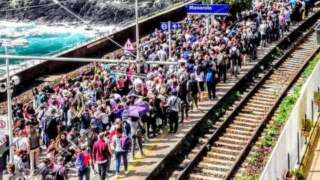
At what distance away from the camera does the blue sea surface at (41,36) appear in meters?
75.4

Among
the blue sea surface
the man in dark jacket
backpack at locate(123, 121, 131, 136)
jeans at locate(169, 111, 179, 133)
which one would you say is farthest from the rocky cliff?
backpack at locate(123, 121, 131, 136)

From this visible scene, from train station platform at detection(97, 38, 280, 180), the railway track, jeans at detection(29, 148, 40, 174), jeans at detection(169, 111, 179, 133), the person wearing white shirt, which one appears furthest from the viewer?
jeans at detection(169, 111, 179, 133)

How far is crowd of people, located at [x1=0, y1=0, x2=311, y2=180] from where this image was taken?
18.8m

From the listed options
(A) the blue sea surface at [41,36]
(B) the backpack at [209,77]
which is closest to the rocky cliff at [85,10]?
(A) the blue sea surface at [41,36]

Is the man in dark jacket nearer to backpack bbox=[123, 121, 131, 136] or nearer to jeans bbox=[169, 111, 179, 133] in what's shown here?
jeans bbox=[169, 111, 179, 133]

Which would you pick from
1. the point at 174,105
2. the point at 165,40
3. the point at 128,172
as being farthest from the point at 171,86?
the point at 165,40

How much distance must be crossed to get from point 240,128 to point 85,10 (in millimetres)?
68004

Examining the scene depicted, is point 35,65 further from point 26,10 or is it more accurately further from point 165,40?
point 26,10

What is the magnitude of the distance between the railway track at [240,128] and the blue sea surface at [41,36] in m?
41.8

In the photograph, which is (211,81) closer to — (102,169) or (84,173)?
(102,169)

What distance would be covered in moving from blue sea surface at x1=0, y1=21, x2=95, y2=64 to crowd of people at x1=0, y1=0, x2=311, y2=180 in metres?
43.0

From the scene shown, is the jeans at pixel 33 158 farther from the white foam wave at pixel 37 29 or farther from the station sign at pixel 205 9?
the white foam wave at pixel 37 29

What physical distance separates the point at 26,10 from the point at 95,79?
6862 cm

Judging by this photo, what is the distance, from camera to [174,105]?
23.5 metres
